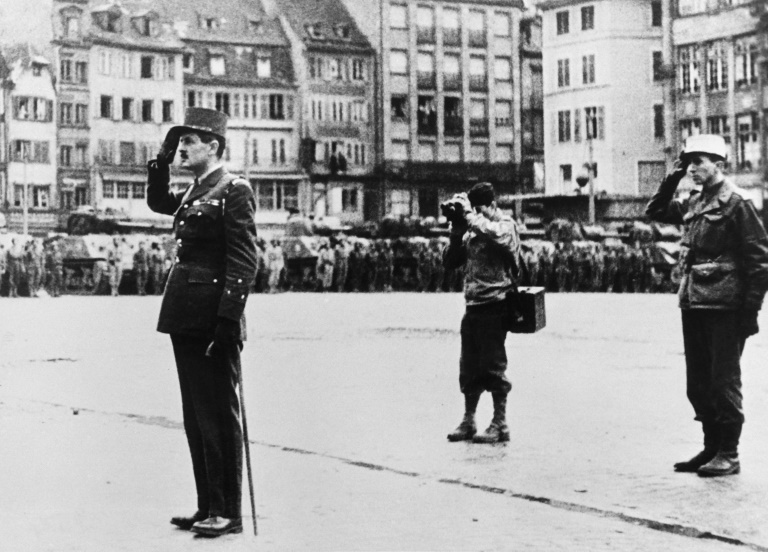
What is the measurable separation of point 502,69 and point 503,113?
0.96 metres

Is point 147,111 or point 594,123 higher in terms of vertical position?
point 594,123

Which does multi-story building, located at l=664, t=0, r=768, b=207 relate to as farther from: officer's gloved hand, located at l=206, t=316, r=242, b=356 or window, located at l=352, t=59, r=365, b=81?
officer's gloved hand, located at l=206, t=316, r=242, b=356

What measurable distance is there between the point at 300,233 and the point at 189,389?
107ft

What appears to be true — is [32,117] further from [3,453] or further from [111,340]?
[3,453]

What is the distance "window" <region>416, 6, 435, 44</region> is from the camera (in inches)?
1345

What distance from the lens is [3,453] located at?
8453mm

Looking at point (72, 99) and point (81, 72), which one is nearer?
point (81, 72)

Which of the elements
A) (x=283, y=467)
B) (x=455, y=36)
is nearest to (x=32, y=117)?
(x=455, y=36)

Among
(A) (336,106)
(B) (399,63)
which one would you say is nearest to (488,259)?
(B) (399,63)

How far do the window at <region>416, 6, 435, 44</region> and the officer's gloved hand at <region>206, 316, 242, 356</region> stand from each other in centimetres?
2844

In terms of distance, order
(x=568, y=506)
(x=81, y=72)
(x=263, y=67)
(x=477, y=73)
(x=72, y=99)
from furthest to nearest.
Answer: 1. (x=263, y=67)
2. (x=477, y=73)
3. (x=72, y=99)
4. (x=81, y=72)
5. (x=568, y=506)

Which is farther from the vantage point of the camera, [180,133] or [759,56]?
[759,56]

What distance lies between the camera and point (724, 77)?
4069cm

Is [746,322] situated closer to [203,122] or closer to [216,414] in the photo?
[216,414]
